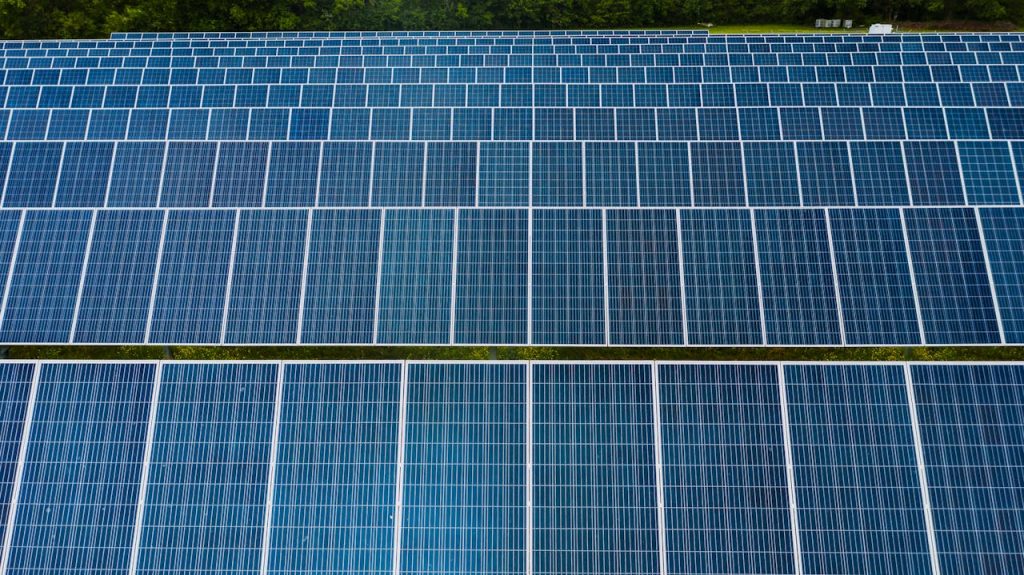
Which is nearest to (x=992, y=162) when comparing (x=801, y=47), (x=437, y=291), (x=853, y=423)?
(x=853, y=423)

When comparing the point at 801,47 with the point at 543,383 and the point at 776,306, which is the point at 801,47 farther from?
the point at 543,383

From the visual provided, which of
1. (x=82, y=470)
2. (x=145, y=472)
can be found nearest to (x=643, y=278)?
(x=145, y=472)

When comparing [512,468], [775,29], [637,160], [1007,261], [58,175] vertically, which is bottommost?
[512,468]

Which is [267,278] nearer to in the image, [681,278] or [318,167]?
[318,167]

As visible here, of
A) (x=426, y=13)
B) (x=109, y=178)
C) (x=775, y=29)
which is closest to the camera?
(x=109, y=178)

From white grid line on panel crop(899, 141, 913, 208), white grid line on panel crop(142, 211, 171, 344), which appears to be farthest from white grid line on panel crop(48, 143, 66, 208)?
white grid line on panel crop(899, 141, 913, 208)

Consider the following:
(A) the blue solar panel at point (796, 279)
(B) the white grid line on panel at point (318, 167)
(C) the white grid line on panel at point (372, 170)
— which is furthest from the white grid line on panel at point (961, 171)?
(B) the white grid line on panel at point (318, 167)
